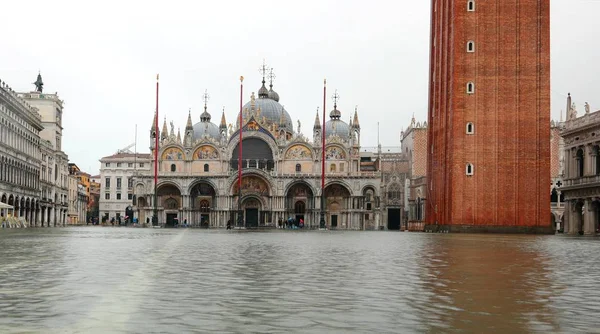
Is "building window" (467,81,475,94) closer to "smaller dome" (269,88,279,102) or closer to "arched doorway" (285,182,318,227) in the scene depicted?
"arched doorway" (285,182,318,227)

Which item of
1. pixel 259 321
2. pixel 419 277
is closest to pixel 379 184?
pixel 419 277

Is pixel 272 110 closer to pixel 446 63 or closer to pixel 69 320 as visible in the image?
pixel 446 63

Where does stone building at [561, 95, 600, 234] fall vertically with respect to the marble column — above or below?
above

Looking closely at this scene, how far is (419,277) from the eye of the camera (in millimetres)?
11539

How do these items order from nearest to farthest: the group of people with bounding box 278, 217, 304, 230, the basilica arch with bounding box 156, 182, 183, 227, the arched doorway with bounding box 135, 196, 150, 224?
the group of people with bounding box 278, 217, 304, 230
the arched doorway with bounding box 135, 196, 150, 224
the basilica arch with bounding box 156, 182, 183, 227

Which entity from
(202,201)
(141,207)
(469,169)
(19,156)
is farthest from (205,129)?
(469,169)

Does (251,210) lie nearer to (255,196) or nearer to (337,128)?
(255,196)

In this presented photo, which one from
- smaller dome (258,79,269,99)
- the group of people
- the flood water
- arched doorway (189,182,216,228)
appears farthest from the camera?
smaller dome (258,79,269,99)

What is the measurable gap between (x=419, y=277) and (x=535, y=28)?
43.3 meters

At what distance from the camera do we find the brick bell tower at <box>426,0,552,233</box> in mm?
50406

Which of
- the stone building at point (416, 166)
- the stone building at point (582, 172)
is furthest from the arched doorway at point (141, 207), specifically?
the stone building at point (582, 172)

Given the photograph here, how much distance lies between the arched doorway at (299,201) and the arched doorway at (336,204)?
216cm

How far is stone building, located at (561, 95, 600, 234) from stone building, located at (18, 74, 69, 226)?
177ft

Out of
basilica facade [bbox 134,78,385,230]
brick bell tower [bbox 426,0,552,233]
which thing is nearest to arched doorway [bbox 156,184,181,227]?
basilica facade [bbox 134,78,385,230]
